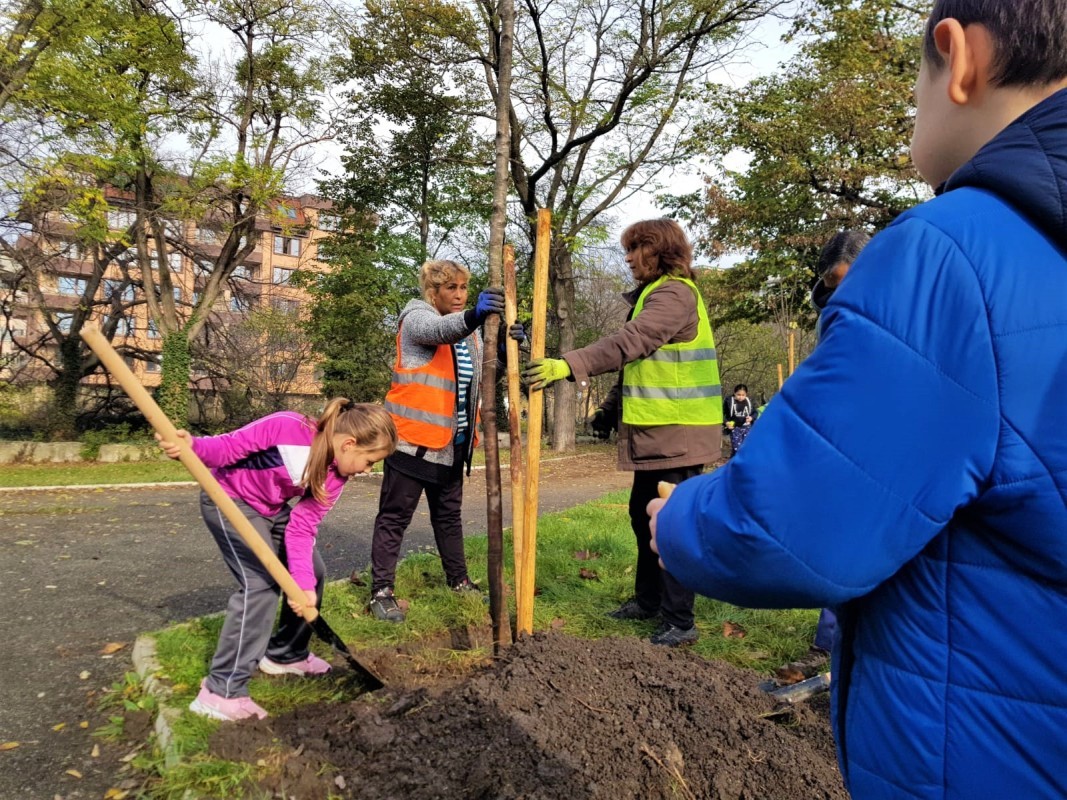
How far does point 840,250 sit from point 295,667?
3438 mm

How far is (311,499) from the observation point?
126 inches

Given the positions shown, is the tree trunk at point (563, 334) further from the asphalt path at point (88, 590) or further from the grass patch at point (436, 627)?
the grass patch at point (436, 627)

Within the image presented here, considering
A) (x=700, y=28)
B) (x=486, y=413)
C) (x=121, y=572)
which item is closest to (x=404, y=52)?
(x=700, y=28)

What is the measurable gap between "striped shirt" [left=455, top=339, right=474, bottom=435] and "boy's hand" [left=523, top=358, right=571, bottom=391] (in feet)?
4.31

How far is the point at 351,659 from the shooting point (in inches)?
125

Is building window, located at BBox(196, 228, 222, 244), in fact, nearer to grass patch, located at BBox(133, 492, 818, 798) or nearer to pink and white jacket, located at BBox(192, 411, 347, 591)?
grass patch, located at BBox(133, 492, 818, 798)

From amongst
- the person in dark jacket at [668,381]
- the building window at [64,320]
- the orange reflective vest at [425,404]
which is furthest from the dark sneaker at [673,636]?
the building window at [64,320]

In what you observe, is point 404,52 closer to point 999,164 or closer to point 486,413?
point 486,413

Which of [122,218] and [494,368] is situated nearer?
[494,368]

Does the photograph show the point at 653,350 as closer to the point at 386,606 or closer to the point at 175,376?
the point at 386,606

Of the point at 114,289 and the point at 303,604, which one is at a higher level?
the point at 114,289

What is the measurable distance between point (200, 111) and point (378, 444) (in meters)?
17.8

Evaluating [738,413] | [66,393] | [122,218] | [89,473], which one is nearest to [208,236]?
[122,218]

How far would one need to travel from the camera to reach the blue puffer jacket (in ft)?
2.68
